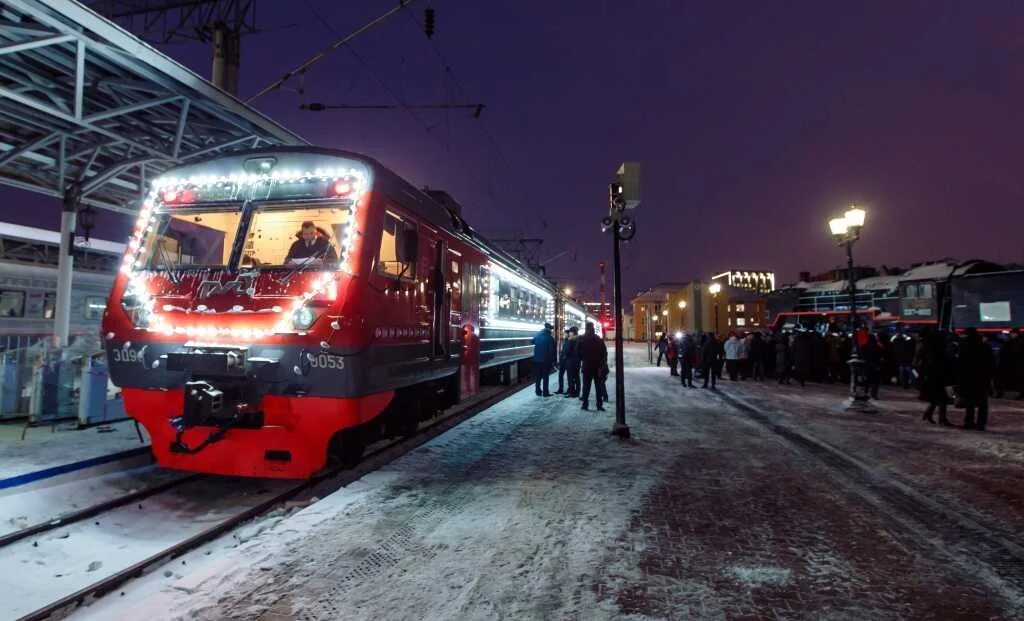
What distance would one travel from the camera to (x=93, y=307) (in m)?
15.3

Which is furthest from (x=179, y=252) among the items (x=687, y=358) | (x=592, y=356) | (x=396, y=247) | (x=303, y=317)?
(x=687, y=358)

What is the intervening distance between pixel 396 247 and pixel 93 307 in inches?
546

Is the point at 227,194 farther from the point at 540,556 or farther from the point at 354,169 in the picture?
the point at 540,556

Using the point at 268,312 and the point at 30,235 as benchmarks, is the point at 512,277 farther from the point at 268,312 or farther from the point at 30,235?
the point at 30,235

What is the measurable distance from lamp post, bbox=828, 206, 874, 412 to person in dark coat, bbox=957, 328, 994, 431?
75.7 inches

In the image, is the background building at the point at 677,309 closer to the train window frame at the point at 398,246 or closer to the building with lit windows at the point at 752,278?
the building with lit windows at the point at 752,278

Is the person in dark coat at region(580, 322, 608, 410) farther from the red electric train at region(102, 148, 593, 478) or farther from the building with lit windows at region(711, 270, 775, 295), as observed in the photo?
the building with lit windows at region(711, 270, 775, 295)

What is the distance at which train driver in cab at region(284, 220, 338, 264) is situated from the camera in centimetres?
543

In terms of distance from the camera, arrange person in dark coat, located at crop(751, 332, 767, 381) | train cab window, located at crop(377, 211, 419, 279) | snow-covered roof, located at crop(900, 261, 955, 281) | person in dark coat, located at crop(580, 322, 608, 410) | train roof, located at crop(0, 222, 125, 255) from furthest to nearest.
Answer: snow-covered roof, located at crop(900, 261, 955, 281) < person in dark coat, located at crop(751, 332, 767, 381) < train roof, located at crop(0, 222, 125, 255) < person in dark coat, located at crop(580, 322, 608, 410) < train cab window, located at crop(377, 211, 419, 279)

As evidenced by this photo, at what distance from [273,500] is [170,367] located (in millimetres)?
1578

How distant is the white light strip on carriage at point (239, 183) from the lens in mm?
5180

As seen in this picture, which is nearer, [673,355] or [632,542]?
[632,542]

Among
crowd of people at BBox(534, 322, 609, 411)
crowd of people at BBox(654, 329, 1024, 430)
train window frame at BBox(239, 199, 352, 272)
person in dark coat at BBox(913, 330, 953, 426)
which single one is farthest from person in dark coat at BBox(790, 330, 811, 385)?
train window frame at BBox(239, 199, 352, 272)

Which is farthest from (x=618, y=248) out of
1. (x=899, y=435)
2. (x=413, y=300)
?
(x=899, y=435)
